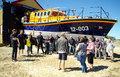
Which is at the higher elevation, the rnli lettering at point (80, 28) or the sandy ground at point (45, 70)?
the rnli lettering at point (80, 28)

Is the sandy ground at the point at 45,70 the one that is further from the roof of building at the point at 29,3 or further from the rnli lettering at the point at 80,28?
the roof of building at the point at 29,3

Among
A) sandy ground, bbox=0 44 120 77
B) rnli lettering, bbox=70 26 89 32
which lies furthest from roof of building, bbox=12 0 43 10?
sandy ground, bbox=0 44 120 77

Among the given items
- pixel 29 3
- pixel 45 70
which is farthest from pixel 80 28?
pixel 29 3

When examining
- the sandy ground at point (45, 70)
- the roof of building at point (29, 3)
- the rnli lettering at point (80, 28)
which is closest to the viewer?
the sandy ground at point (45, 70)

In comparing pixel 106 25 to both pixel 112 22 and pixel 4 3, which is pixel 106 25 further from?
pixel 4 3

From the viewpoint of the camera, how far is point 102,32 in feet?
31.2

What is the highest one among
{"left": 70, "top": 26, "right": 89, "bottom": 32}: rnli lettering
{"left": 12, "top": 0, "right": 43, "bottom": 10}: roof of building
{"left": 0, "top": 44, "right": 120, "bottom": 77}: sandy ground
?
{"left": 12, "top": 0, "right": 43, "bottom": 10}: roof of building

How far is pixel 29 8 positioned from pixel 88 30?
33.2 ft

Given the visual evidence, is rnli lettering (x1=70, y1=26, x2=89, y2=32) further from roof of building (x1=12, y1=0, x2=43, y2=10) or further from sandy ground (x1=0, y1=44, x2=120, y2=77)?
roof of building (x1=12, y1=0, x2=43, y2=10)

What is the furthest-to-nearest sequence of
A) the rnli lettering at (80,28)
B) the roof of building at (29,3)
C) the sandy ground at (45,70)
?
the roof of building at (29,3), the rnli lettering at (80,28), the sandy ground at (45,70)

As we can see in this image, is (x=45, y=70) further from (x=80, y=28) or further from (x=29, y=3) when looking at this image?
(x=29, y=3)

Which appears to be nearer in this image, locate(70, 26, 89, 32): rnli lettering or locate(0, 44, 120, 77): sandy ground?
locate(0, 44, 120, 77): sandy ground

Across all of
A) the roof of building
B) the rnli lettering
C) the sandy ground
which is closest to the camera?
the sandy ground

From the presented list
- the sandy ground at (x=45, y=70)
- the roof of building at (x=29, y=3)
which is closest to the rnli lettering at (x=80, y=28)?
the sandy ground at (x=45, y=70)
